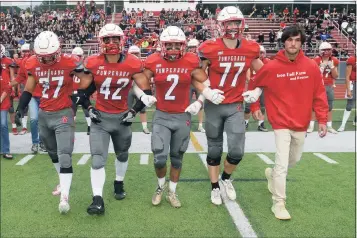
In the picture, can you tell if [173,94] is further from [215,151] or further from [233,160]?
[233,160]

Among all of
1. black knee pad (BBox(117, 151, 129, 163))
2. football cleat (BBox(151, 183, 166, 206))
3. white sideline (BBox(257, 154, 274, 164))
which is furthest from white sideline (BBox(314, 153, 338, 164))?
black knee pad (BBox(117, 151, 129, 163))

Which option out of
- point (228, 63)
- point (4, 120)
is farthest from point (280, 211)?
point (4, 120)

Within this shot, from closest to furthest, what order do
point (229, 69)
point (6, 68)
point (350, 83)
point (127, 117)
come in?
point (127, 117)
point (229, 69)
point (6, 68)
point (350, 83)

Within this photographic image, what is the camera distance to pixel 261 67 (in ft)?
13.7

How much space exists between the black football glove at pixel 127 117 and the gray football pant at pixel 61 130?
59cm

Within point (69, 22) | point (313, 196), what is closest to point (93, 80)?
point (313, 196)

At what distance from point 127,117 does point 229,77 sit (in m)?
1.17

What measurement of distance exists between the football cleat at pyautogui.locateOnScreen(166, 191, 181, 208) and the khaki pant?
101cm

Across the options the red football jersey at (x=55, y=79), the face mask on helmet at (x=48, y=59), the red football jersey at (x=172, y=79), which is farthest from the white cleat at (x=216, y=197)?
the face mask on helmet at (x=48, y=59)

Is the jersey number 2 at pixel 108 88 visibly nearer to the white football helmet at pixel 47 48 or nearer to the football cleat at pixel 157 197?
the white football helmet at pixel 47 48

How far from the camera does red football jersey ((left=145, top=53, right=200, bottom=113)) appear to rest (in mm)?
4051

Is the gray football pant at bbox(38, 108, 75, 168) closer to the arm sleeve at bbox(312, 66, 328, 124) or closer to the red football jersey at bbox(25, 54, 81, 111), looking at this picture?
the red football jersey at bbox(25, 54, 81, 111)

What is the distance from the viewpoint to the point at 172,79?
4.06 metres

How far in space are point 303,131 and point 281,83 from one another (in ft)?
1.84
